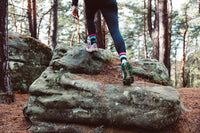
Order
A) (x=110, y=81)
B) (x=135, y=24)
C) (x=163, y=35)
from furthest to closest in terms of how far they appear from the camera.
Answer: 1. (x=135, y=24)
2. (x=163, y=35)
3. (x=110, y=81)

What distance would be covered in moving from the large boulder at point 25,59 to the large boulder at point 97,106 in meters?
3.04

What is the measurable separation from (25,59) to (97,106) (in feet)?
14.2

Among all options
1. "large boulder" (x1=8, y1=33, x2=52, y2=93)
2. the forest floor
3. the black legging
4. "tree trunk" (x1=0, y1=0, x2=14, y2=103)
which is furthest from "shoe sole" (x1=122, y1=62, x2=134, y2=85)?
"large boulder" (x1=8, y1=33, x2=52, y2=93)

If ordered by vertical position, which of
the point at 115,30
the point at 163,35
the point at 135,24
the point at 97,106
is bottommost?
the point at 97,106

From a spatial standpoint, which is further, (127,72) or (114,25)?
(114,25)

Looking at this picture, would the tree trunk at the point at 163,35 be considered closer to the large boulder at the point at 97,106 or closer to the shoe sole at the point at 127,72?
the large boulder at the point at 97,106

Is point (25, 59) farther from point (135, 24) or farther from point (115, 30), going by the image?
point (135, 24)

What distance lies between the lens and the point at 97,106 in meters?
2.27

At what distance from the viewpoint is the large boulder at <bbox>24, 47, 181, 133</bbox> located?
2174 millimetres

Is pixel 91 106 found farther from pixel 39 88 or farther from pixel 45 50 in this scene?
pixel 45 50

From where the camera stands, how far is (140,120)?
2.14 m

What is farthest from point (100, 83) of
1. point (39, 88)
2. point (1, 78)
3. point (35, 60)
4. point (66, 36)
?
point (66, 36)

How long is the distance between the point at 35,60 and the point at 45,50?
1.89ft

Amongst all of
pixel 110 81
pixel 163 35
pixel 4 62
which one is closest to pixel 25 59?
pixel 4 62
